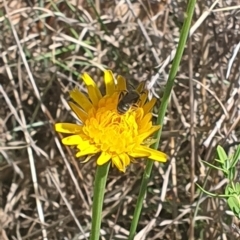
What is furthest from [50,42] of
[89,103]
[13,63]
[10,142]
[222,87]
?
[89,103]

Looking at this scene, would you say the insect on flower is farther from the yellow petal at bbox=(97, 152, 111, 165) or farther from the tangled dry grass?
the tangled dry grass

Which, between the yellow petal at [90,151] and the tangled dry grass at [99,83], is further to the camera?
the tangled dry grass at [99,83]

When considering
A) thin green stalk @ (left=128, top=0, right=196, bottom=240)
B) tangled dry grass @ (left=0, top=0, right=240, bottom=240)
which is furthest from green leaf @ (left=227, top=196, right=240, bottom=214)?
tangled dry grass @ (left=0, top=0, right=240, bottom=240)

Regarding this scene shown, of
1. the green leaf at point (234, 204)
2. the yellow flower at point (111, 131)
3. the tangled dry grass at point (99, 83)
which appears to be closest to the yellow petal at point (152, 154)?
the yellow flower at point (111, 131)

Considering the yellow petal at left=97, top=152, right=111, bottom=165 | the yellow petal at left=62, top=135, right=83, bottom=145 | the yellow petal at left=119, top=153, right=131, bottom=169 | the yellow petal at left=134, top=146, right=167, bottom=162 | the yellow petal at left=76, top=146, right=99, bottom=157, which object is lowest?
the yellow petal at left=134, top=146, right=167, bottom=162

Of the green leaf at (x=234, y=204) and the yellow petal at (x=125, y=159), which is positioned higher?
the yellow petal at (x=125, y=159)

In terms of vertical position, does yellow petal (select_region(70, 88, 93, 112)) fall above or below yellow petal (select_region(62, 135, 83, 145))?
above

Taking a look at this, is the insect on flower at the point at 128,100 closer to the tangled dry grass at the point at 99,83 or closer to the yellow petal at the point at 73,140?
the yellow petal at the point at 73,140
